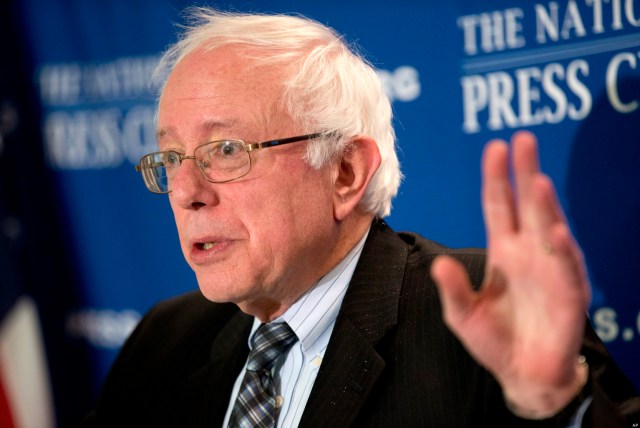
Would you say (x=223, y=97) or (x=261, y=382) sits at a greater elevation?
(x=223, y=97)

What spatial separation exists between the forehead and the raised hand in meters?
0.72

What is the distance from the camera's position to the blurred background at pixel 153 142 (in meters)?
2.10

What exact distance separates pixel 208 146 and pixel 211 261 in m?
0.27

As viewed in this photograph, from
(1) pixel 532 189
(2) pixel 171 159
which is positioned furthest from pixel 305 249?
(1) pixel 532 189

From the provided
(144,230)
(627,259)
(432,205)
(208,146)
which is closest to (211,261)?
(208,146)

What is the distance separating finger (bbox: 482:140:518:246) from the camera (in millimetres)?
1109

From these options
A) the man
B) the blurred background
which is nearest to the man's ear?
the man

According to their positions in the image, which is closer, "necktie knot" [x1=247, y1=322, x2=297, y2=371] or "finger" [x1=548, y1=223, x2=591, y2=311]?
"finger" [x1=548, y1=223, x2=591, y2=311]

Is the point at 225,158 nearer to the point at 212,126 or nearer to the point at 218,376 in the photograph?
the point at 212,126

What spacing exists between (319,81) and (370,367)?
684 mm

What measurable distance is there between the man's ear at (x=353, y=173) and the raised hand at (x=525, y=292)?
26.8 inches

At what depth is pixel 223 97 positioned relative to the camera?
1736mm

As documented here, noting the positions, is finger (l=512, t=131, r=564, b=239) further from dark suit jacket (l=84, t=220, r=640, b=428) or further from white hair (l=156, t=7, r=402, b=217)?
white hair (l=156, t=7, r=402, b=217)

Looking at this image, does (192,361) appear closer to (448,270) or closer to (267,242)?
(267,242)
